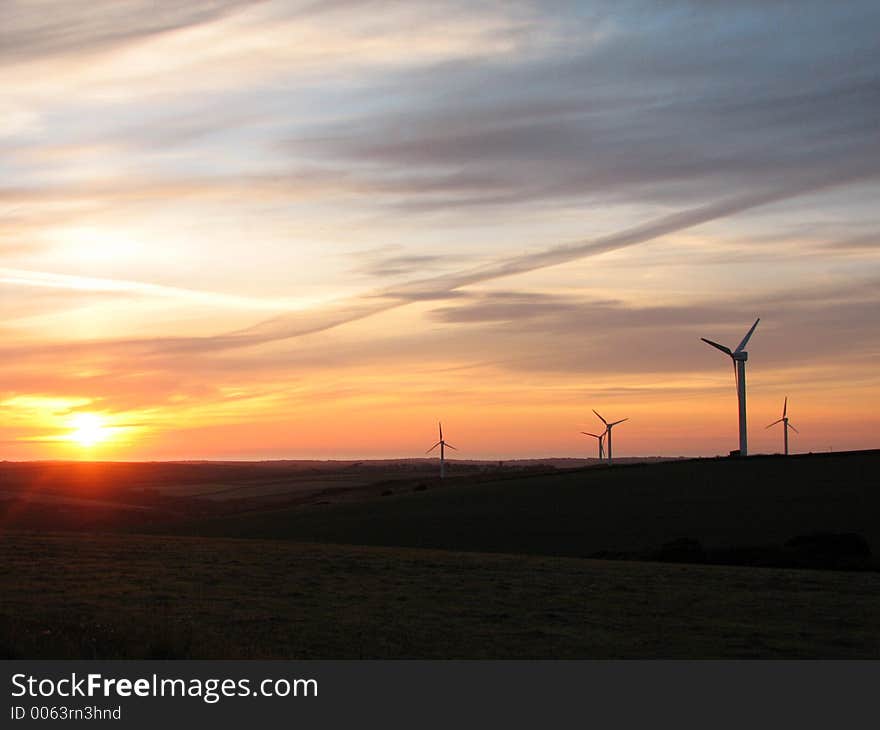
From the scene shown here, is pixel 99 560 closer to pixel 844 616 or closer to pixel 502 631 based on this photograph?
pixel 502 631

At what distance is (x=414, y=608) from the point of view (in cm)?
2964

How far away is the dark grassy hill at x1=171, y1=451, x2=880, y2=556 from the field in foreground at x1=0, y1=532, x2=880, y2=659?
2137 centimetres

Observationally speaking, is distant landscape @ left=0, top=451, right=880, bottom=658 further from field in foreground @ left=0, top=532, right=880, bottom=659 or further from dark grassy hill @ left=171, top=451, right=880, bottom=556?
dark grassy hill @ left=171, top=451, right=880, bottom=556

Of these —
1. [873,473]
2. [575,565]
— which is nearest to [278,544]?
[575,565]

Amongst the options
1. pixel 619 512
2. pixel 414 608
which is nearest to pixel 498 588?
pixel 414 608

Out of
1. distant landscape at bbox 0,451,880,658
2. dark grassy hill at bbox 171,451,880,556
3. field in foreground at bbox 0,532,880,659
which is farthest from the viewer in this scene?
dark grassy hill at bbox 171,451,880,556

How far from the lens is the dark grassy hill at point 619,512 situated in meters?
65.2

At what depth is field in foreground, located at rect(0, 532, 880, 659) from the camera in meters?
22.6

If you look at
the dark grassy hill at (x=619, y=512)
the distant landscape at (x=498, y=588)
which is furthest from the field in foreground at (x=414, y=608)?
the dark grassy hill at (x=619, y=512)

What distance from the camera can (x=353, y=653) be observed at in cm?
2230

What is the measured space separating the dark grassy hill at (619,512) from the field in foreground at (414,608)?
2137 cm

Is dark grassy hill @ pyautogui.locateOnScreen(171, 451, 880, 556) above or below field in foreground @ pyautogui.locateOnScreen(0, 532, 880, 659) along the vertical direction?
above

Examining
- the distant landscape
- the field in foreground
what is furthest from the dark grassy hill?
the field in foreground
